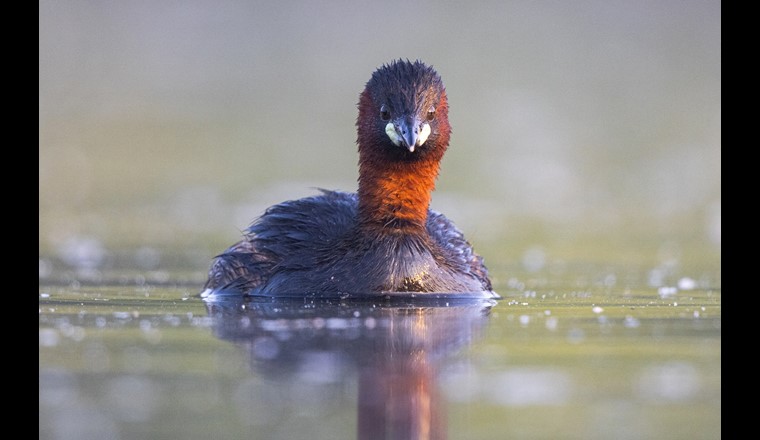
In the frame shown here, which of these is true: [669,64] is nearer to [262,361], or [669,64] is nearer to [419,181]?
[419,181]

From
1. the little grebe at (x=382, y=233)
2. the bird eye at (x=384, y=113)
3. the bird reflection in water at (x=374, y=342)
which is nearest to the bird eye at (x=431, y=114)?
the little grebe at (x=382, y=233)

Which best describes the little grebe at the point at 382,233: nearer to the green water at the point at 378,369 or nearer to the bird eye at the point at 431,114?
the bird eye at the point at 431,114

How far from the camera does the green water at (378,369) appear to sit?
19.6 ft

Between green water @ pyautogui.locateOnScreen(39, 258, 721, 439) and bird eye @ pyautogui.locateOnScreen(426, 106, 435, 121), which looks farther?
bird eye @ pyautogui.locateOnScreen(426, 106, 435, 121)

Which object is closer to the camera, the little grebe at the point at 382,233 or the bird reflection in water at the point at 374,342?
the bird reflection in water at the point at 374,342

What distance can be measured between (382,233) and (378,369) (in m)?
3.46

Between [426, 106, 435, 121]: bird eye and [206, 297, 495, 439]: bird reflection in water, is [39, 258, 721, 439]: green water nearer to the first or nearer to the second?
[206, 297, 495, 439]: bird reflection in water

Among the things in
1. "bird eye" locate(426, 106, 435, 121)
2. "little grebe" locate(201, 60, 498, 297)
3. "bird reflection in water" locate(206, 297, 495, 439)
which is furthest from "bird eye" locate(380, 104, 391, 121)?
"bird reflection in water" locate(206, 297, 495, 439)

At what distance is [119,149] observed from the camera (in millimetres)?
22016

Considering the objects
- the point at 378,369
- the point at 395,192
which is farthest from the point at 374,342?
the point at 395,192

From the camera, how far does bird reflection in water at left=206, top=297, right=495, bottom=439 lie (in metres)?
6.14

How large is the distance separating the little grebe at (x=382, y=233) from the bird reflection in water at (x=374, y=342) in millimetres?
196

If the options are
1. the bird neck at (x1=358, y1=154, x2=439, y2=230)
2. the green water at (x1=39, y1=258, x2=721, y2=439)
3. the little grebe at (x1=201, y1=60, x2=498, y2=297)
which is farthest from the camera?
the bird neck at (x1=358, y1=154, x2=439, y2=230)
